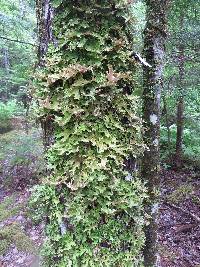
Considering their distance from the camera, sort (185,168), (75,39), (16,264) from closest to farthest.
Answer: (75,39), (16,264), (185,168)

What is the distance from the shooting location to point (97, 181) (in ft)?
5.96

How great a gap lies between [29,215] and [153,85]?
3894 mm

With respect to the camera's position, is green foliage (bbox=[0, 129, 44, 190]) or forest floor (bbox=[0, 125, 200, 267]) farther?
green foliage (bbox=[0, 129, 44, 190])

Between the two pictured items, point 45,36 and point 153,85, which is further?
point 153,85

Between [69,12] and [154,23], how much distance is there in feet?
5.40

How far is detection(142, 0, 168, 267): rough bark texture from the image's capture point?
127 inches

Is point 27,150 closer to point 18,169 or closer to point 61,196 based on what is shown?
point 18,169

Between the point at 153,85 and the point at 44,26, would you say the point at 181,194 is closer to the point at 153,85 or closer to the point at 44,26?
the point at 153,85

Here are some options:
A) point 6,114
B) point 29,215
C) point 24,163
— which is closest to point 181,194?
point 29,215

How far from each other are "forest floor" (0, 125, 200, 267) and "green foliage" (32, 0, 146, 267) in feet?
7.15

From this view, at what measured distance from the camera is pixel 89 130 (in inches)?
70.9

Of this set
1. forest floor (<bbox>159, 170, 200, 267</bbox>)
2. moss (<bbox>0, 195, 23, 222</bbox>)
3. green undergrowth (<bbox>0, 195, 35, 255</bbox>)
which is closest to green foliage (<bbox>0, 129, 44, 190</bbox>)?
moss (<bbox>0, 195, 23, 222</bbox>)

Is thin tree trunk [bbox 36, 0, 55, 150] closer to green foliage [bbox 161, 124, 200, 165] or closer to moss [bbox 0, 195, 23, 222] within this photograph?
moss [bbox 0, 195, 23, 222]

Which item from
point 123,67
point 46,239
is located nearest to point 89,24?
point 123,67
